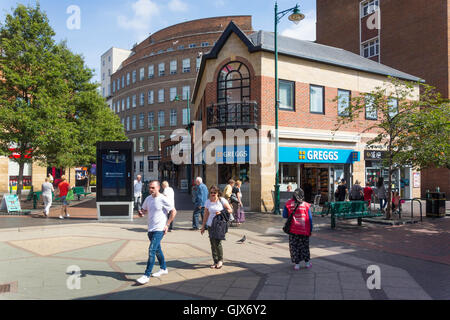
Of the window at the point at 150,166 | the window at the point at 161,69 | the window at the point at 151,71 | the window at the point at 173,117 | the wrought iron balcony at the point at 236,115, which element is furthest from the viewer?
the window at the point at 150,166

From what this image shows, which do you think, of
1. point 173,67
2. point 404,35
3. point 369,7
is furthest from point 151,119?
point 404,35

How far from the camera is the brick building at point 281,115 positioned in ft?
51.4

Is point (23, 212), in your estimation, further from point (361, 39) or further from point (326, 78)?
point (361, 39)

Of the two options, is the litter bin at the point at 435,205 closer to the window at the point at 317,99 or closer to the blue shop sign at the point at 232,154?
the window at the point at 317,99

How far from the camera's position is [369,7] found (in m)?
30.1

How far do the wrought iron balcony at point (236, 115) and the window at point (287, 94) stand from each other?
1.63 metres

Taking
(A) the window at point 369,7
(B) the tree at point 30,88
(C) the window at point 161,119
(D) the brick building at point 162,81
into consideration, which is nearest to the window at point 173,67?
(D) the brick building at point 162,81

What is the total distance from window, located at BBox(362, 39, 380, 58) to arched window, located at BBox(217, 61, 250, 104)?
18.9 m

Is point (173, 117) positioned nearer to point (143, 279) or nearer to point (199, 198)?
point (199, 198)

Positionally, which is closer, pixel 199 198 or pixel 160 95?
pixel 199 198

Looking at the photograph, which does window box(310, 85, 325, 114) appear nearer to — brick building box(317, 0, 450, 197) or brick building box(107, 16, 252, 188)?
brick building box(317, 0, 450, 197)

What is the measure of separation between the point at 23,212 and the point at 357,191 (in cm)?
1448

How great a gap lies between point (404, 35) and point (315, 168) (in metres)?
17.0
